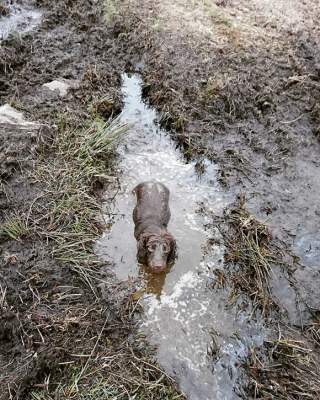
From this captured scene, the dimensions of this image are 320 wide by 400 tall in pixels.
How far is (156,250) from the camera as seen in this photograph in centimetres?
575

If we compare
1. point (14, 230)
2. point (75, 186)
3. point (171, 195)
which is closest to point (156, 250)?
point (171, 195)

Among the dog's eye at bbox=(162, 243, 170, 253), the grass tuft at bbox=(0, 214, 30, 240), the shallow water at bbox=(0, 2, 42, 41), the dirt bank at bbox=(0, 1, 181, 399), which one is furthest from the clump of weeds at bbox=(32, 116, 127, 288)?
the shallow water at bbox=(0, 2, 42, 41)

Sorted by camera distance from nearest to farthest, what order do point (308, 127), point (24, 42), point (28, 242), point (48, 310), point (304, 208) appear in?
point (48, 310) < point (28, 242) < point (304, 208) < point (308, 127) < point (24, 42)

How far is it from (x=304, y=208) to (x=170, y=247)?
2117mm

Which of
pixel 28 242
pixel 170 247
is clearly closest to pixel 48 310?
pixel 28 242

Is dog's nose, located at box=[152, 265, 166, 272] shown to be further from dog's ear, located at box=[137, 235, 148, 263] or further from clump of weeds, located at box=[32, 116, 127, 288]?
clump of weeds, located at box=[32, 116, 127, 288]

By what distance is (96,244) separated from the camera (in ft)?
20.0

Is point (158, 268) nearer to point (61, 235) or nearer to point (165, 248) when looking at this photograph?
point (165, 248)

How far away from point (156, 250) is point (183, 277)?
48cm

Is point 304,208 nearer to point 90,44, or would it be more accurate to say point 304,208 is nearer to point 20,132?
point 20,132

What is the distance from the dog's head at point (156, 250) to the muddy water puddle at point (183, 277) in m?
0.13

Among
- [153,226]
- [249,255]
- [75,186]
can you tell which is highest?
[249,255]

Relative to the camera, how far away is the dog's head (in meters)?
5.74

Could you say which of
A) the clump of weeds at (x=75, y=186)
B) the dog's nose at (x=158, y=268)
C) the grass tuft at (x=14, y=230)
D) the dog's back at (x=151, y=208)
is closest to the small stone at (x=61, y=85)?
the clump of weeds at (x=75, y=186)
